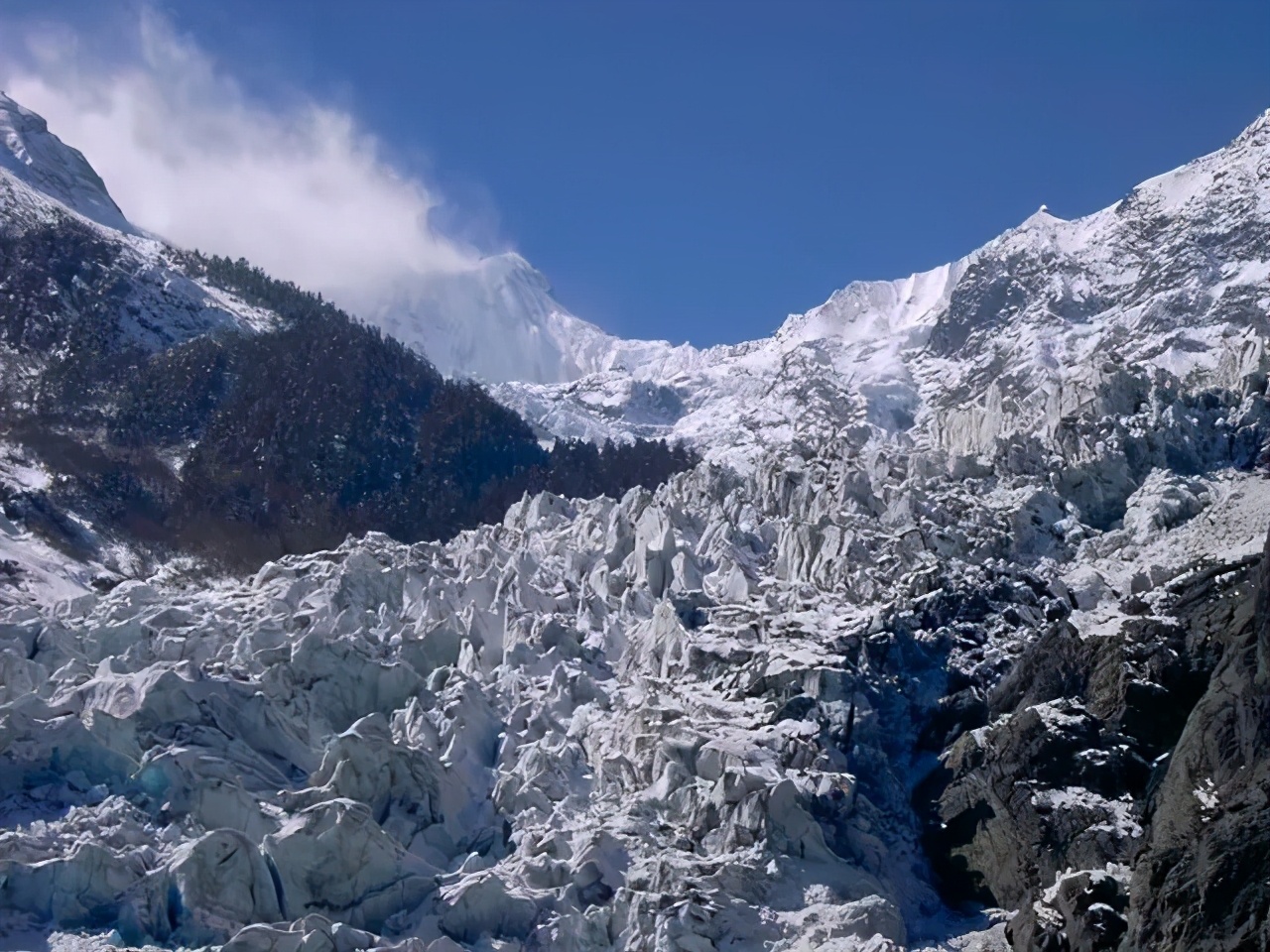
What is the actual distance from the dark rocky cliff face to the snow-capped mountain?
16 cm

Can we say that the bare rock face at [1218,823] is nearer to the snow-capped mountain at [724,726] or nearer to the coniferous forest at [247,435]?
Answer: the snow-capped mountain at [724,726]

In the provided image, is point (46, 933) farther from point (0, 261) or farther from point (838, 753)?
point (0, 261)

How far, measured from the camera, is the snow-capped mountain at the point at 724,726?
5609 cm

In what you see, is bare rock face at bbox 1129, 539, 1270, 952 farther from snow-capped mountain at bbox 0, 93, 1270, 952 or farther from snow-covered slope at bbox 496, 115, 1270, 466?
snow-covered slope at bbox 496, 115, 1270, 466

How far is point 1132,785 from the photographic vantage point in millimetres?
61094

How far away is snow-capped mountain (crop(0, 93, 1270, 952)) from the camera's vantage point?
56094 mm

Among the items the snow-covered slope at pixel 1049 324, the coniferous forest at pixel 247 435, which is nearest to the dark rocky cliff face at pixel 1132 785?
the snow-covered slope at pixel 1049 324

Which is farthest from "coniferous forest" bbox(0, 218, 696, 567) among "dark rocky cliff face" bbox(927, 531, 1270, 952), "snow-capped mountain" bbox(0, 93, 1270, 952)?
"dark rocky cliff face" bbox(927, 531, 1270, 952)

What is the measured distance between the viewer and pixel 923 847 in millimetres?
65188

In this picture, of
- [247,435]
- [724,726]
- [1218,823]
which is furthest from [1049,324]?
[1218,823]

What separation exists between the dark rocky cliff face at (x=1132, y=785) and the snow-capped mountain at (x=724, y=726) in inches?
6.3

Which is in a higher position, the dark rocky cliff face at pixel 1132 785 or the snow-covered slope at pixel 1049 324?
the snow-covered slope at pixel 1049 324

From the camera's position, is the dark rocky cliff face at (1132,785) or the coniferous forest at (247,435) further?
the coniferous forest at (247,435)

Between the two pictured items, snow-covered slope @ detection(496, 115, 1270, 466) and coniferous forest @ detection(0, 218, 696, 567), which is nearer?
snow-covered slope @ detection(496, 115, 1270, 466)
